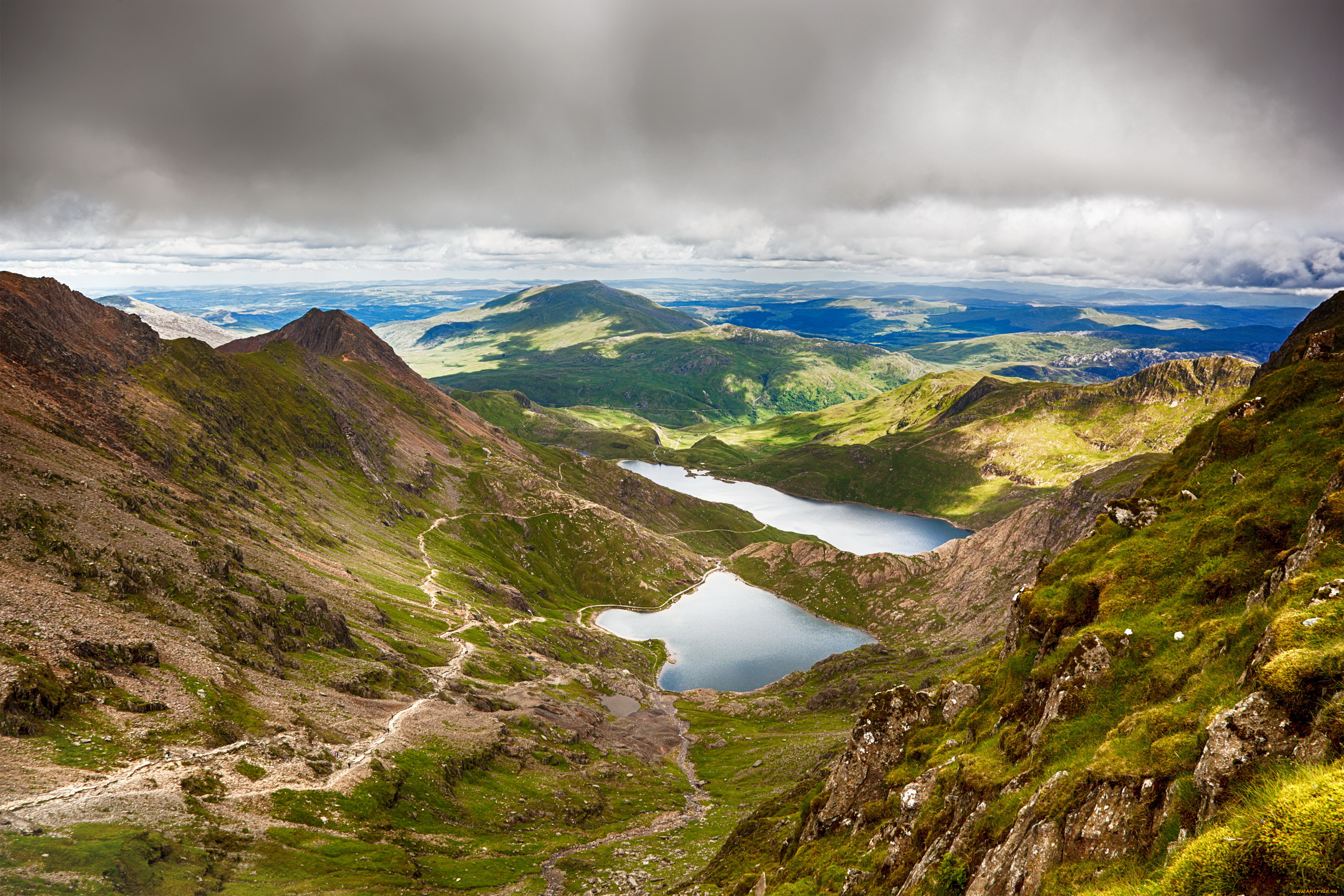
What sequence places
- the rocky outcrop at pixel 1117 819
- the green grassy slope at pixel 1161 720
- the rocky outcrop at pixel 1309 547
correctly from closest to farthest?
the green grassy slope at pixel 1161 720
the rocky outcrop at pixel 1117 819
the rocky outcrop at pixel 1309 547

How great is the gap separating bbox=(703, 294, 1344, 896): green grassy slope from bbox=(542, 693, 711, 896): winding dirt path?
3806 centimetres

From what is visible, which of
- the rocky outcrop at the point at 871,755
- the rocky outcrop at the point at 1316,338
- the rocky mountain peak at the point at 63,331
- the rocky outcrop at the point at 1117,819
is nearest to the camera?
the rocky outcrop at the point at 1117,819

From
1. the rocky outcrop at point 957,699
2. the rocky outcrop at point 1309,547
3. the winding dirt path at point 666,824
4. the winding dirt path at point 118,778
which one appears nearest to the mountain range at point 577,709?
the rocky outcrop at point 1309,547

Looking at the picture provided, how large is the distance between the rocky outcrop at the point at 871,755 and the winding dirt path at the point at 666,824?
46728mm

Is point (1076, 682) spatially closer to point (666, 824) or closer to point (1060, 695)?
point (1060, 695)

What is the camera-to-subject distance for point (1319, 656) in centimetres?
1783

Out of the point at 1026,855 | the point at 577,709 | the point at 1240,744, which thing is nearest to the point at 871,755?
the point at 1026,855

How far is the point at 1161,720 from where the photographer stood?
23375 mm

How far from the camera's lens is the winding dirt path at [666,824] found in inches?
3228

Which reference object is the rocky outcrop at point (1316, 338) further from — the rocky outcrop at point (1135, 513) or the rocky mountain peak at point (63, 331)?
the rocky mountain peak at point (63, 331)

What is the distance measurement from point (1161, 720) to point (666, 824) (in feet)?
332

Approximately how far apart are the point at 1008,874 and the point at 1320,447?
113ft

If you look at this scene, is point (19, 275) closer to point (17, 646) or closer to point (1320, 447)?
point (17, 646)

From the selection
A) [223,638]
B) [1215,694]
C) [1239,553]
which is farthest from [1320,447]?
[223,638]
